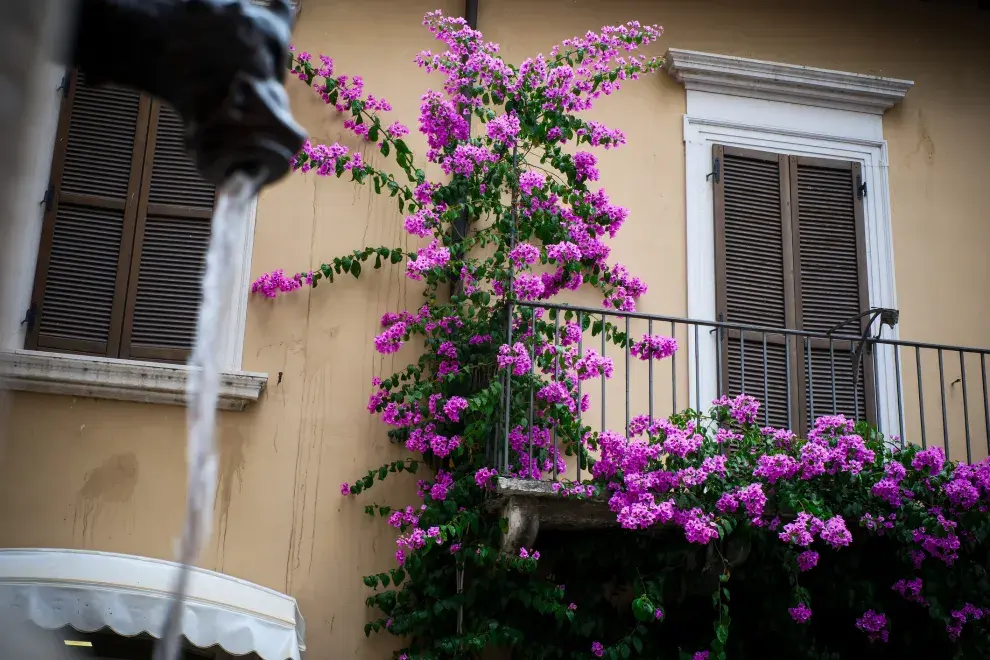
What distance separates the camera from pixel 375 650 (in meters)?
6.55

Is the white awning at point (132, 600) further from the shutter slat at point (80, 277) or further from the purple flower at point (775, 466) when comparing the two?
the purple flower at point (775, 466)

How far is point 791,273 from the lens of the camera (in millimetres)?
7859

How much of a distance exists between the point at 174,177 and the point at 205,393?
18.0 feet

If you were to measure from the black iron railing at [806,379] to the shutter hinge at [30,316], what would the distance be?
2.79 meters

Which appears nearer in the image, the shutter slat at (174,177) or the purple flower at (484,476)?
the purple flower at (484,476)

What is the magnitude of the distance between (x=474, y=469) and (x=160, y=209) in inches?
92.5

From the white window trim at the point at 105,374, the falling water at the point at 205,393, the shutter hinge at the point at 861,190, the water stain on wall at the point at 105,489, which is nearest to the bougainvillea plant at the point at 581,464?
the white window trim at the point at 105,374

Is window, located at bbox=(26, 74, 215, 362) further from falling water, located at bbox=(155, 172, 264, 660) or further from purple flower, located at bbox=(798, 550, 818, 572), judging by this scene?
falling water, located at bbox=(155, 172, 264, 660)

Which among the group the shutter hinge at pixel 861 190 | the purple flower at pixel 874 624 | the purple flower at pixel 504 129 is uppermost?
the shutter hinge at pixel 861 190

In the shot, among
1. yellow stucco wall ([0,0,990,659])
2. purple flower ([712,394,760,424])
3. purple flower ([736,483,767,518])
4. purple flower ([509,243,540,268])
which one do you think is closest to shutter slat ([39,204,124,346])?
yellow stucco wall ([0,0,990,659])

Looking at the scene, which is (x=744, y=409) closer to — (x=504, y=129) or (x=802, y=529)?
(x=802, y=529)

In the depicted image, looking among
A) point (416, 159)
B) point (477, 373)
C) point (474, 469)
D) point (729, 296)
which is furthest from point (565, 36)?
point (474, 469)

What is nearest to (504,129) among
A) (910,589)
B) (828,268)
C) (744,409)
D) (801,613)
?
(744,409)

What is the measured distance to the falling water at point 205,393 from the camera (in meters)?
1.83
